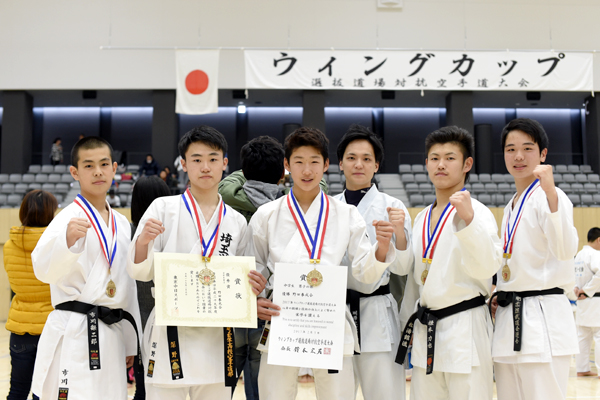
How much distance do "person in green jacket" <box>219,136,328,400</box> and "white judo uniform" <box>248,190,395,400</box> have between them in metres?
0.63

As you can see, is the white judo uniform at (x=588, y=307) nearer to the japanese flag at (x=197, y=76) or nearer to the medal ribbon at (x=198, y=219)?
the medal ribbon at (x=198, y=219)

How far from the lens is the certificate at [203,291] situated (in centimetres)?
229

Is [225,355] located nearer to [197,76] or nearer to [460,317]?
[460,317]

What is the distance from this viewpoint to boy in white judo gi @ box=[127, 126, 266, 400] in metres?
2.29

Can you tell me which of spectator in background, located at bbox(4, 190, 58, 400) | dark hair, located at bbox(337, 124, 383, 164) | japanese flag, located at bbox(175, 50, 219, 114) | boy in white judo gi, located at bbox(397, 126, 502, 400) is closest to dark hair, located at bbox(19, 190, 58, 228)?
spectator in background, located at bbox(4, 190, 58, 400)

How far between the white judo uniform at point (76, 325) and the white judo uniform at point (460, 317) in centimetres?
153

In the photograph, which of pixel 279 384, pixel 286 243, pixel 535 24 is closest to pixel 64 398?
pixel 279 384

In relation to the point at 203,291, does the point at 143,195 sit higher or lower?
higher

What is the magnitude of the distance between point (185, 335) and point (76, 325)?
20.7 inches

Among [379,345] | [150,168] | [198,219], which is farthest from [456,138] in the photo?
[150,168]

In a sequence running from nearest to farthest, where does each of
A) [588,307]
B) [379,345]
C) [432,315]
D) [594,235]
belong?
[432,315]
[379,345]
[588,307]
[594,235]

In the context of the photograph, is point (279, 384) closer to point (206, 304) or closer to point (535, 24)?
point (206, 304)

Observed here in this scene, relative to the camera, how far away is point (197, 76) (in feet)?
35.1

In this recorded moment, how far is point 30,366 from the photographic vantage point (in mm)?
3305
